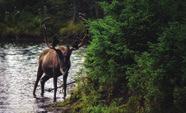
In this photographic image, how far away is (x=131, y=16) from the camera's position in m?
13.5

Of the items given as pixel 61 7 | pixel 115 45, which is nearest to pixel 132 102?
pixel 115 45

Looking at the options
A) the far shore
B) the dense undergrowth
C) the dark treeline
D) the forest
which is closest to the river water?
the forest

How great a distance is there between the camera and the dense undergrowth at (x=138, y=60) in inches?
480

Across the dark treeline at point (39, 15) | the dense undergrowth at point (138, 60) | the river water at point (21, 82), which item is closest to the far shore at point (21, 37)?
the dark treeline at point (39, 15)

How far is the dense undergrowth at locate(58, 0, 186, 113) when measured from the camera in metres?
12.2

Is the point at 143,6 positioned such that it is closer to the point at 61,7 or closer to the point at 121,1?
the point at 121,1

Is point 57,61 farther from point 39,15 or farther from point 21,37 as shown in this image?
point 39,15

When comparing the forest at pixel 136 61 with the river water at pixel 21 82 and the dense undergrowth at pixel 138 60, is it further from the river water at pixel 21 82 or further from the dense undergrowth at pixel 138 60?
the river water at pixel 21 82

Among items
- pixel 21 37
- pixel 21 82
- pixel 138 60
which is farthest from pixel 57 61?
pixel 21 37

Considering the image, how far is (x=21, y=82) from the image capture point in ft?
75.4

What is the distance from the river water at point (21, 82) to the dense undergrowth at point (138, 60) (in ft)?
8.63

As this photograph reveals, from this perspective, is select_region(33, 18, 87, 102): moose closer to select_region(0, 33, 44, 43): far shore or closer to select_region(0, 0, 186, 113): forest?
select_region(0, 0, 186, 113): forest

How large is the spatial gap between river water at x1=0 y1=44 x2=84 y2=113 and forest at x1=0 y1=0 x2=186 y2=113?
182 cm

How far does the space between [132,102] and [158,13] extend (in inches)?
80.5
